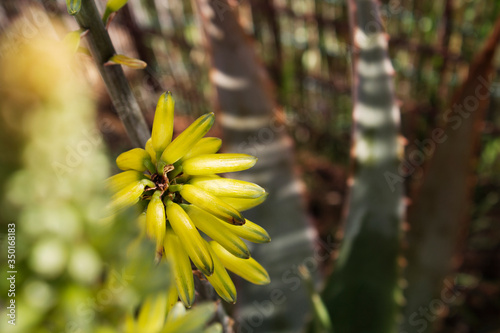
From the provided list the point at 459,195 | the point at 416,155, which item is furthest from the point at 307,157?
the point at 459,195

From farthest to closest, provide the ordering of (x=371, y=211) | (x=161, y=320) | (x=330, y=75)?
1. (x=330, y=75)
2. (x=371, y=211)
3. (x=161, y=320)

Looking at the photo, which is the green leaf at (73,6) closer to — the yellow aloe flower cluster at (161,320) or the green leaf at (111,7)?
the green leaf at (111,7)

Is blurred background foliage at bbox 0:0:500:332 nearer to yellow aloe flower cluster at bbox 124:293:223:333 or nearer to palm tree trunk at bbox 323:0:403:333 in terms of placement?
palm tree trunk at bbox 323:0:403:333

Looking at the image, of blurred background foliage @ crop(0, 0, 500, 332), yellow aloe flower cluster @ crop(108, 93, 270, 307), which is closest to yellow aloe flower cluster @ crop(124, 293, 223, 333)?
yellow aloe flower cluster @ crop(108, 93, 270, 307)

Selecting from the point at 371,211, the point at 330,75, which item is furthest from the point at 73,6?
the point at 330,75

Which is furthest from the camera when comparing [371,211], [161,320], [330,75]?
[330,75]

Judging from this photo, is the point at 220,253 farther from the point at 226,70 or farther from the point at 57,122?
the point at 226,70

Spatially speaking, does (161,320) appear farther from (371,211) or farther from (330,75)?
(330,75)

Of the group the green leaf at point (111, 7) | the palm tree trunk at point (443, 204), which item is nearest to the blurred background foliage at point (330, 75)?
the palm tree trunk at point (443, 204)
